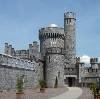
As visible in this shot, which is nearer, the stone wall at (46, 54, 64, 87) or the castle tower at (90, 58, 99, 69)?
the stone wall at (46, 54, 64, 87)

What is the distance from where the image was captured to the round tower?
2724 inches

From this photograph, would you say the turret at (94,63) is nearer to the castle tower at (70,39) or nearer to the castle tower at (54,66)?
the castle tower at (70,39)

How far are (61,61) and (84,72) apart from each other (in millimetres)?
12529

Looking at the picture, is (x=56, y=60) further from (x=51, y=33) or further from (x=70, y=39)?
(x=70, y=39)

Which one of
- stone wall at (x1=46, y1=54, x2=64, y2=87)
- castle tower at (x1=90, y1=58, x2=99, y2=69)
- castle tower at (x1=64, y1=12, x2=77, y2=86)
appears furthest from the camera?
castle tower at (x1=64, y1=12, x2=77, y2=86)

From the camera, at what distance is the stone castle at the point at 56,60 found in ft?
168

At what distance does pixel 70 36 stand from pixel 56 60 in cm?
1804

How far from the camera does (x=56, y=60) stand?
52.7 metres

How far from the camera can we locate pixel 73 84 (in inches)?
2591

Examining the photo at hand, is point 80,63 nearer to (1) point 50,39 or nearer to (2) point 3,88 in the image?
(1) point 50,39

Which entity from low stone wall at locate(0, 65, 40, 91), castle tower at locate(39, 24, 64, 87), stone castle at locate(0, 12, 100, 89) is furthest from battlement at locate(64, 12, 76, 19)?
low stone wall at locate(0, 65, 40, 91)

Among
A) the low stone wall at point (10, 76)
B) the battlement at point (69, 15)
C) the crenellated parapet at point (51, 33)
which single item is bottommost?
the low stone wall at point (10, 76)

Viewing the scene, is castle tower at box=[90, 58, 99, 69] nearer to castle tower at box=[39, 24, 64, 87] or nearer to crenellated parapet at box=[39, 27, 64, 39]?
crenellated parapet at box=[39, 27, 64, 39]

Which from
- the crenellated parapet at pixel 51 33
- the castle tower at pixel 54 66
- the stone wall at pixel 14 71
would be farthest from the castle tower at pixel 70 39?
the stone wall at pixel 14 71
